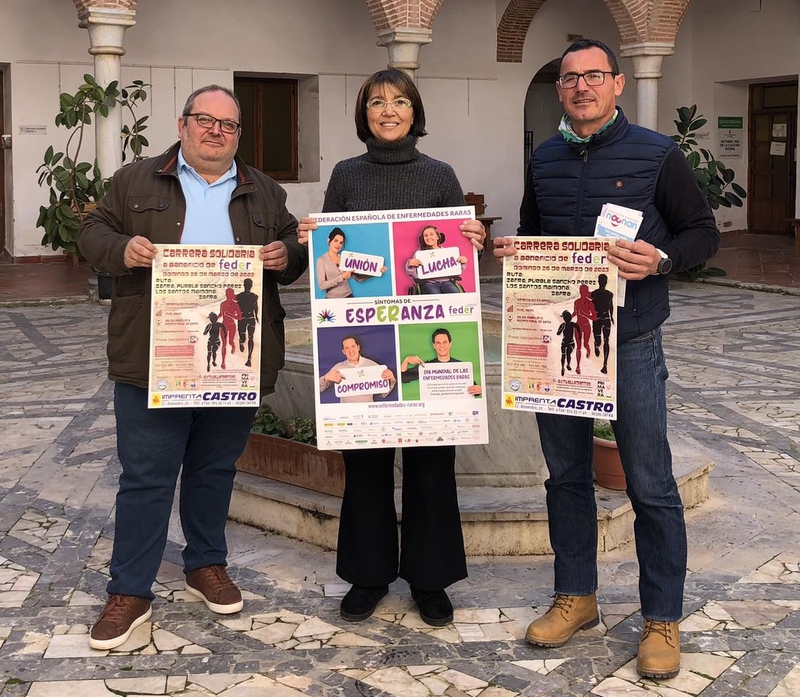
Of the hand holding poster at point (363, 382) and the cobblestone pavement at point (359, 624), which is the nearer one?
the cobblestone pavement at point (359, 624)

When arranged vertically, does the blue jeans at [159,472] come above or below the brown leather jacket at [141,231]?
below

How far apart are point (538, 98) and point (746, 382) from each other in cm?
1316

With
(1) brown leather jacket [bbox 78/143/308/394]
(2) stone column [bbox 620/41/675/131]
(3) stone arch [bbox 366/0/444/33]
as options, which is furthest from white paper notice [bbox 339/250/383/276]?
(2) stone column [bbox 620/41/675/131]

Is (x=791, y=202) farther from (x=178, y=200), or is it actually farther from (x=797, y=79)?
(x=178, y=200)

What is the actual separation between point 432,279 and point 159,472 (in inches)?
42.2

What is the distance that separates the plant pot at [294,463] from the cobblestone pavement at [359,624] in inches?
10.2

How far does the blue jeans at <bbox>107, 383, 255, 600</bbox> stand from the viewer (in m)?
3.39

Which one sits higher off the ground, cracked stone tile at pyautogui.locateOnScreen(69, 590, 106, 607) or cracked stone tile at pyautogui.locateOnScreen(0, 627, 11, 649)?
cracked stone tile at pyautogui.locateOnScreen(69, 590, 106, 607)

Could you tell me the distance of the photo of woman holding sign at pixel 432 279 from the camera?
3230 millimetres

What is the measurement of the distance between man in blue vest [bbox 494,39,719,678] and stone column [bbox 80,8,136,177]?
9064 mm

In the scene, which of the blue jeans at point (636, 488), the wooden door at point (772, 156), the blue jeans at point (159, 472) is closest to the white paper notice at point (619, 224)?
the blue jeans at point (636, 488)

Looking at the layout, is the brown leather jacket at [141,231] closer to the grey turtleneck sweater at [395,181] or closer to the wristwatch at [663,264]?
the grey turtleneck sweater at [395,181]

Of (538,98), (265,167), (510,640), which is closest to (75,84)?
(265,167)

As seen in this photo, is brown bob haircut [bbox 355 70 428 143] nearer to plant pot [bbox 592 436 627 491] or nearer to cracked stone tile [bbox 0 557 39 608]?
plant pot [bbox 592 436 627 491]
